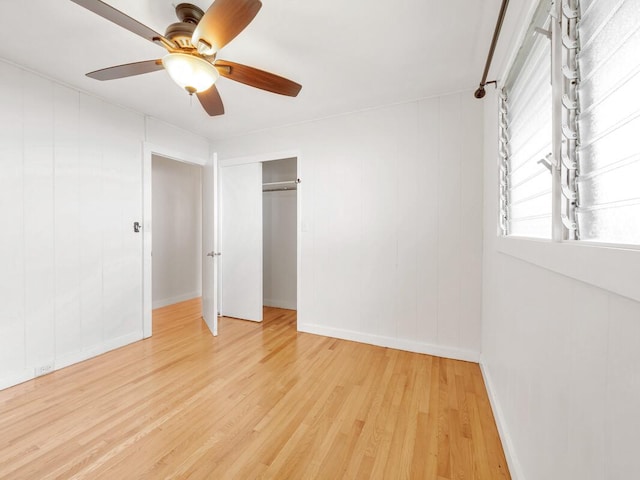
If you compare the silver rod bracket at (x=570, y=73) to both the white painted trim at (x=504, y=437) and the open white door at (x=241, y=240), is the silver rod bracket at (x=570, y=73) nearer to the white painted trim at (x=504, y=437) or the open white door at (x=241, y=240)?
the white painted trim at (x=504, y=437)

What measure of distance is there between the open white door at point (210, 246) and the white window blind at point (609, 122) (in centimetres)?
308

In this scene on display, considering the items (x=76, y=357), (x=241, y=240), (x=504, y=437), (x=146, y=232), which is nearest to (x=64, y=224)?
(x=146, y=232)

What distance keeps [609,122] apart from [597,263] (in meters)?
0.38

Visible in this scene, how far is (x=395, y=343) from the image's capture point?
9.14 ft

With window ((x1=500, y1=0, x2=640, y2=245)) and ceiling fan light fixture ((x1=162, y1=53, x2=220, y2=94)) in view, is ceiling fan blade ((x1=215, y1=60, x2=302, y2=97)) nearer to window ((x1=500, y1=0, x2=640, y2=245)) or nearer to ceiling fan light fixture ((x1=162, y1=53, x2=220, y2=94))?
ceiling fan light fixture ((x1=162, y1=53, x2=220, y2=94))

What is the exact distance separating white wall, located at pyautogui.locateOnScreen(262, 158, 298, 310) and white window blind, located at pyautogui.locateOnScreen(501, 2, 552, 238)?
294cm

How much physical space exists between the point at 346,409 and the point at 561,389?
1.33 m

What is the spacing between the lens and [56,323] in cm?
237

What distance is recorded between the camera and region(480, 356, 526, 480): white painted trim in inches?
48.7

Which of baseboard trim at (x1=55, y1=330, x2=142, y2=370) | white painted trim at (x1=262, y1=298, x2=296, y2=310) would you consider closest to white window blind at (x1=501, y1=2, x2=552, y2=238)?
white painted trim at (x1=262, y1=298, x2=296, y2=310)

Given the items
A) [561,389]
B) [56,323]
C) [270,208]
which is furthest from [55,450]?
[270,208]

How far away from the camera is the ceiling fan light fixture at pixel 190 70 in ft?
4.84

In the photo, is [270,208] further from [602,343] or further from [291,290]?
[602,343]

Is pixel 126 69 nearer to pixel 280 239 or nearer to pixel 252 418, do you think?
pixel 252 418
